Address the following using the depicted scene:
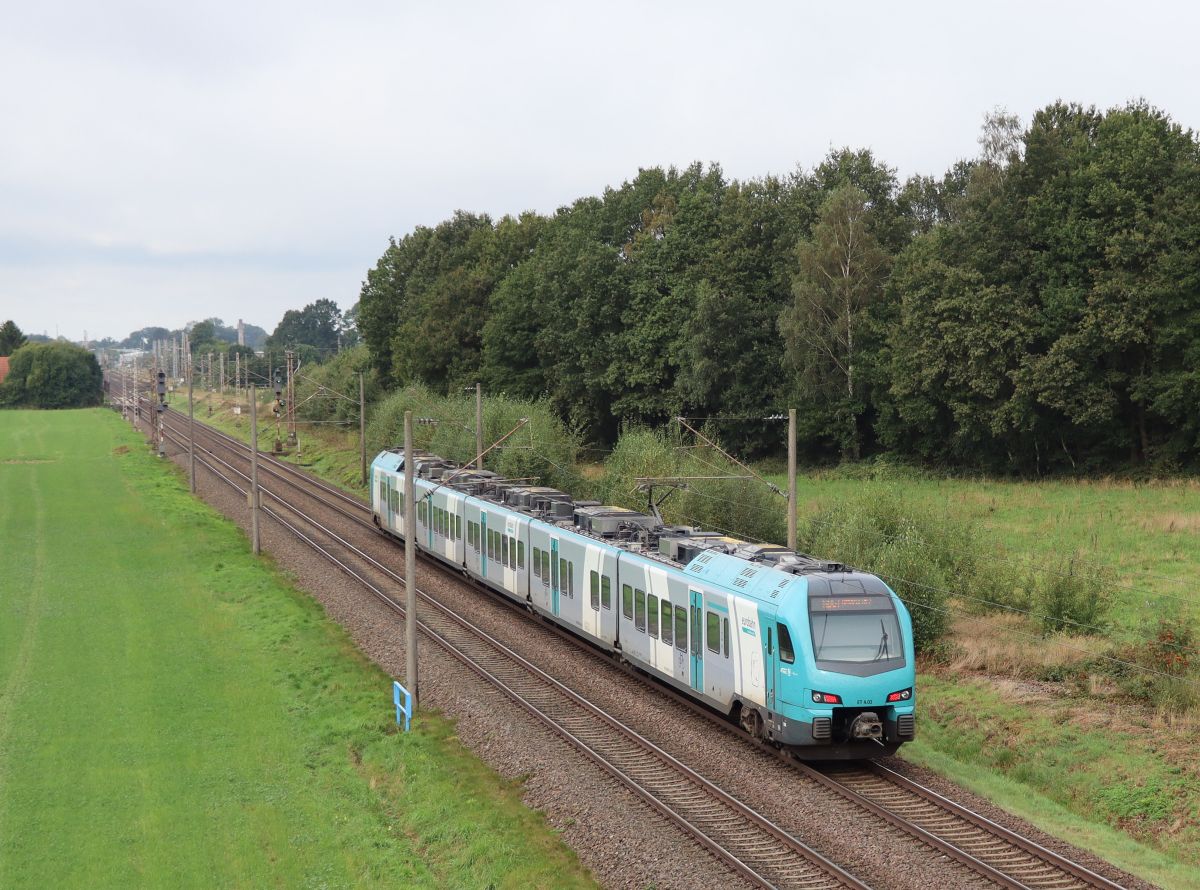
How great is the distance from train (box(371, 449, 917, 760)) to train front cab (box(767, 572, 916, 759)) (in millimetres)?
21

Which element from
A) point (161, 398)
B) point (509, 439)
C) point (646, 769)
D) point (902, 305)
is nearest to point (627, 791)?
point (646, 769)

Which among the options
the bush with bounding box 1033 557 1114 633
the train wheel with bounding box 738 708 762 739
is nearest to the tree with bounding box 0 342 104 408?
the bush with bounding box 1033 557 1114 633

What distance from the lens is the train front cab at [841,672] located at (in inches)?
767

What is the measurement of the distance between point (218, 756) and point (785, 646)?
11.9 metres

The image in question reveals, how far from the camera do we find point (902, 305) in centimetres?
5672

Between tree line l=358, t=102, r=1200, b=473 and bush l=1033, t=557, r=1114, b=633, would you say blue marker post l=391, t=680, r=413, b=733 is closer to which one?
bush l=1033, t=557, r=1114, b=633

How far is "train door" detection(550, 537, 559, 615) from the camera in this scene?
102ft

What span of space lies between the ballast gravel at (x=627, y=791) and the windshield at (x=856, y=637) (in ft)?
7.45

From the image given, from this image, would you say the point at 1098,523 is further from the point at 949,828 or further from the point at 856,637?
the point at 949,828

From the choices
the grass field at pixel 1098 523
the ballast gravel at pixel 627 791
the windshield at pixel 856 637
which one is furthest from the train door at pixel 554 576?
the windshield at pixel 856 637

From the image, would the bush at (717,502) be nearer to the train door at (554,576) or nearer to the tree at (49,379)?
the train door at (554,576)

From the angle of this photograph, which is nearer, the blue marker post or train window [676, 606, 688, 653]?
train window [676, 606, 688, 653]

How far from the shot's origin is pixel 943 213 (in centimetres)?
7450

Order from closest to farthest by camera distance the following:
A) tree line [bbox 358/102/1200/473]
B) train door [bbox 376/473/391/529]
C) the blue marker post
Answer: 1. the blue marker post
2. train door [bbox 376/473/391/529]
3. tree line [bbox 358/102/1200/473]
